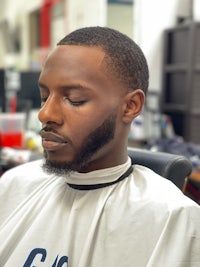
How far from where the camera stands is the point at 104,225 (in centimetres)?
98

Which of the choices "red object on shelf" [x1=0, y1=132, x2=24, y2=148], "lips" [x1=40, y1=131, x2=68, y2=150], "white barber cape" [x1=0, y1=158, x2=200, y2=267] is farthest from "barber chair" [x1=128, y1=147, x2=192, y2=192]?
"red object on shelf" [x1=0, y1=132, x2=24, y2=148]

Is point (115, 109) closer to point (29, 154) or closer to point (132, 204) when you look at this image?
point (132, 204)

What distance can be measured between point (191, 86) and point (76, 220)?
3353 mm

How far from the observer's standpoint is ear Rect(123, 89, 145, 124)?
0.99 meters

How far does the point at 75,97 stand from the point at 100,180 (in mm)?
253

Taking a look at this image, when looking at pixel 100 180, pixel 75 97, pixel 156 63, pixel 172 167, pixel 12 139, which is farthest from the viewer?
pixel 156 63

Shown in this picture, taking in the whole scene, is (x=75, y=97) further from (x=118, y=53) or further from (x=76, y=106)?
(x=118, y=53)

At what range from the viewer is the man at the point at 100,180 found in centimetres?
90

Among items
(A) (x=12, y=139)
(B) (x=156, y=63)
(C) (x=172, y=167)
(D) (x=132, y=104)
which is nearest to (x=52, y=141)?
(D) (x=132, y=104)

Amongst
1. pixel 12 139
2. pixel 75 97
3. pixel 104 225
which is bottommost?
pixel 12 139

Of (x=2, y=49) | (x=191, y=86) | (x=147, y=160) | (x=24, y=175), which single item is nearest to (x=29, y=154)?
(x=24, y=175)

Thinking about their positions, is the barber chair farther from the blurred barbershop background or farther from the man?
the blurred barbershop background

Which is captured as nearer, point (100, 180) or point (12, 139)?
point (100, 180)

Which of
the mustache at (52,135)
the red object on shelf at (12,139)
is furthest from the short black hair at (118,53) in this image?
the red object on shelf at (12,139)
